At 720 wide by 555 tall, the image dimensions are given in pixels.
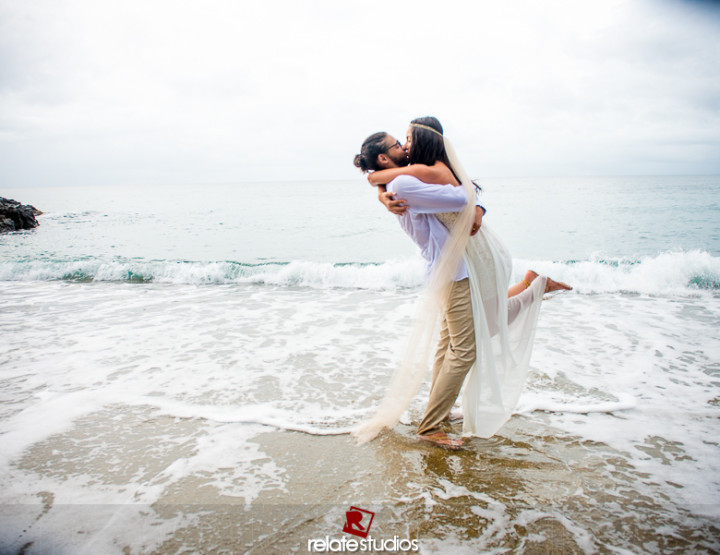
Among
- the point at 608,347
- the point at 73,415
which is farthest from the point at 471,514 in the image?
the point at 608,347

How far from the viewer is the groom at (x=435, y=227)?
95.8 inches

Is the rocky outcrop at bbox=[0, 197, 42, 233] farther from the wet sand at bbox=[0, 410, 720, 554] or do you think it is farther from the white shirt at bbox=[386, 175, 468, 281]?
the white shirt at bbox=[386, 175, 468, 281]

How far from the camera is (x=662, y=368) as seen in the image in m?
4.51

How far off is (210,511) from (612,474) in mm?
2530

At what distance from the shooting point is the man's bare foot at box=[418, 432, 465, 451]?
2.96m

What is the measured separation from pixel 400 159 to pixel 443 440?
1998 mm

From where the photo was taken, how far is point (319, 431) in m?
3.29

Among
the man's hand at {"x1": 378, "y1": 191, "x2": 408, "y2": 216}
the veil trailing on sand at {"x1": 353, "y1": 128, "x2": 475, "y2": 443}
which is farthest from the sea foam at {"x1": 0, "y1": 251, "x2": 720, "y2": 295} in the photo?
the man's hand at {"x1": 378, "y1": 191, "x2": 408, "y2": 216}

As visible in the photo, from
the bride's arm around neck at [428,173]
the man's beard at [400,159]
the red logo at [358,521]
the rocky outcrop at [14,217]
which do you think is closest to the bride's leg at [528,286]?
the bride's arm around neck at [428,173]

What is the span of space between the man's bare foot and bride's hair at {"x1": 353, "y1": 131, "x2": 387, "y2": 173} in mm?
1943

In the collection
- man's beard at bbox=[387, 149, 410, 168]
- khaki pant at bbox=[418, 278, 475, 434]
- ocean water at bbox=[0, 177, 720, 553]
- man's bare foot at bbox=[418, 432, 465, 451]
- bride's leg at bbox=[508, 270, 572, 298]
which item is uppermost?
man's beard at bbox=[387, 149, 410, 168]

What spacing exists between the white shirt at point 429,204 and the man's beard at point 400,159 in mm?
236

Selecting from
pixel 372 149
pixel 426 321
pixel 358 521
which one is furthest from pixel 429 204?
pixel 358 521

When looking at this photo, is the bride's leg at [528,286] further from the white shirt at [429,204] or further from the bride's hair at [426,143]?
the bride's hair at [426,143]
